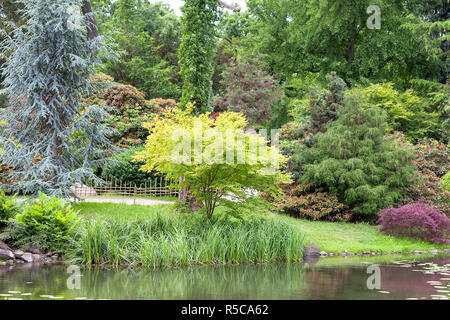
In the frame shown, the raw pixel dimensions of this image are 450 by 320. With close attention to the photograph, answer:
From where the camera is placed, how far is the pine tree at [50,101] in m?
11.8

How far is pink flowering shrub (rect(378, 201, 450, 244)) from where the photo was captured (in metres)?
11.9

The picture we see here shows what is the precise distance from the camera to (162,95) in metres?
26.5

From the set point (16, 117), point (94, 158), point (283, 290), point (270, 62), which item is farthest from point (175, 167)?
point (270, 62)

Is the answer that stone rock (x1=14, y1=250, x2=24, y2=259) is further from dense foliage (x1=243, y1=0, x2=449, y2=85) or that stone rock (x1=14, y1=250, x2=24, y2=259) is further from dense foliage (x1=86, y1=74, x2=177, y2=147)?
dense foliage (x1=243, y1=0, x2=449, y2=85)

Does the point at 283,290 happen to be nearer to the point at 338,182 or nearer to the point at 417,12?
the point at 338,182

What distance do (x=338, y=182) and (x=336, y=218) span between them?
1182 mm

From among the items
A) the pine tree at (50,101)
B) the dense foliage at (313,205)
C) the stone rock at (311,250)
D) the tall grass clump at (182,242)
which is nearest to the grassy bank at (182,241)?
the tall grass clump at (182,242)

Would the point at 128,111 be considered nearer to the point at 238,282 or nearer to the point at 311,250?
the point at 311,250

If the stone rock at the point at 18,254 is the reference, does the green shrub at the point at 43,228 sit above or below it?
above

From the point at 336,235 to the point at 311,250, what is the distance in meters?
2.28

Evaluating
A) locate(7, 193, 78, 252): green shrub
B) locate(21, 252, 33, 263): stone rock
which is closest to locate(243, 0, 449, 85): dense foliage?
locate(7, 193, 78, 252): green shrub

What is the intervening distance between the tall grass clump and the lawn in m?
1.11

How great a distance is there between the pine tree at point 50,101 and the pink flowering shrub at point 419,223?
8464mm

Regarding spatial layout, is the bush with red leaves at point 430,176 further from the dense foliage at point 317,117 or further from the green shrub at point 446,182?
the dense foliage at point 317,117
